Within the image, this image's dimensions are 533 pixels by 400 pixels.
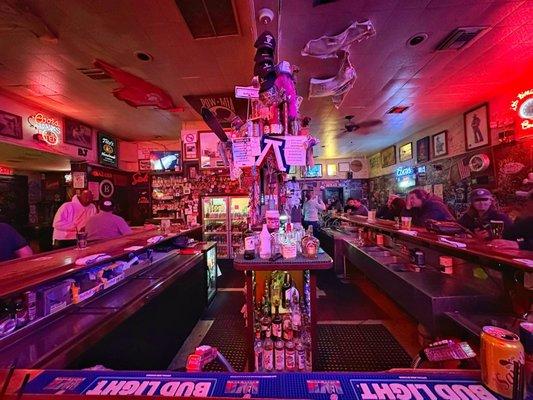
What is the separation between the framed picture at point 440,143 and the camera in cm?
709

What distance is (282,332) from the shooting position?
78.8 inches

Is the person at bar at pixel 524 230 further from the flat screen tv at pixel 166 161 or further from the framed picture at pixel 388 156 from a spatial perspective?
the framed picture at pixel 388 156

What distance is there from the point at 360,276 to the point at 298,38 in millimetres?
4471

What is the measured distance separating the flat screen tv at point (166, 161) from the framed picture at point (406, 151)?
8.02m

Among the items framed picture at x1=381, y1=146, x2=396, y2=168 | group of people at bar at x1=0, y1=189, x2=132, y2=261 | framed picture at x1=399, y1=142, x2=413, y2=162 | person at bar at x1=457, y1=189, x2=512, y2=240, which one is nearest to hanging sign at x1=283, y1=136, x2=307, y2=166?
group of people at bar at x1=0, y1=189, x2=132, y2=261

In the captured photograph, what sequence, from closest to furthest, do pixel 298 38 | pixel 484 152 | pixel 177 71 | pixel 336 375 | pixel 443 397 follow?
pixel 443 397 → pixel 336 375 → pixel 298 38 → pixel 177 71 → pixel 484 152

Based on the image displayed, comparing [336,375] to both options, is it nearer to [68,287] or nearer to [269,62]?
[68,287]

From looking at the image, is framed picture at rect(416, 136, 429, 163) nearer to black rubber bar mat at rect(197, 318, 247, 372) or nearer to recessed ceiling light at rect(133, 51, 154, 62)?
black rubber bar mat at rect(197, 318, 247, 372)

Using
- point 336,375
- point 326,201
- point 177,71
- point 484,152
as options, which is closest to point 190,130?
point 177,71

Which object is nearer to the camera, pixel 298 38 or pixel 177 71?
pixel 298 38

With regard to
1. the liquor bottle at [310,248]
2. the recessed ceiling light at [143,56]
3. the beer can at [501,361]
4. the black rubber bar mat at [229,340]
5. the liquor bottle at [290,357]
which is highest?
the recessed ceiling light at [143,56]

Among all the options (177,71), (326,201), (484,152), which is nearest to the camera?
(177,71)

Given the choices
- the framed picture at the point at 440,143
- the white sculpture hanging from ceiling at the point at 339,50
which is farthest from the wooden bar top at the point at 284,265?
the framed picture at the point at 440,143

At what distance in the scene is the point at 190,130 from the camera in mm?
6930
